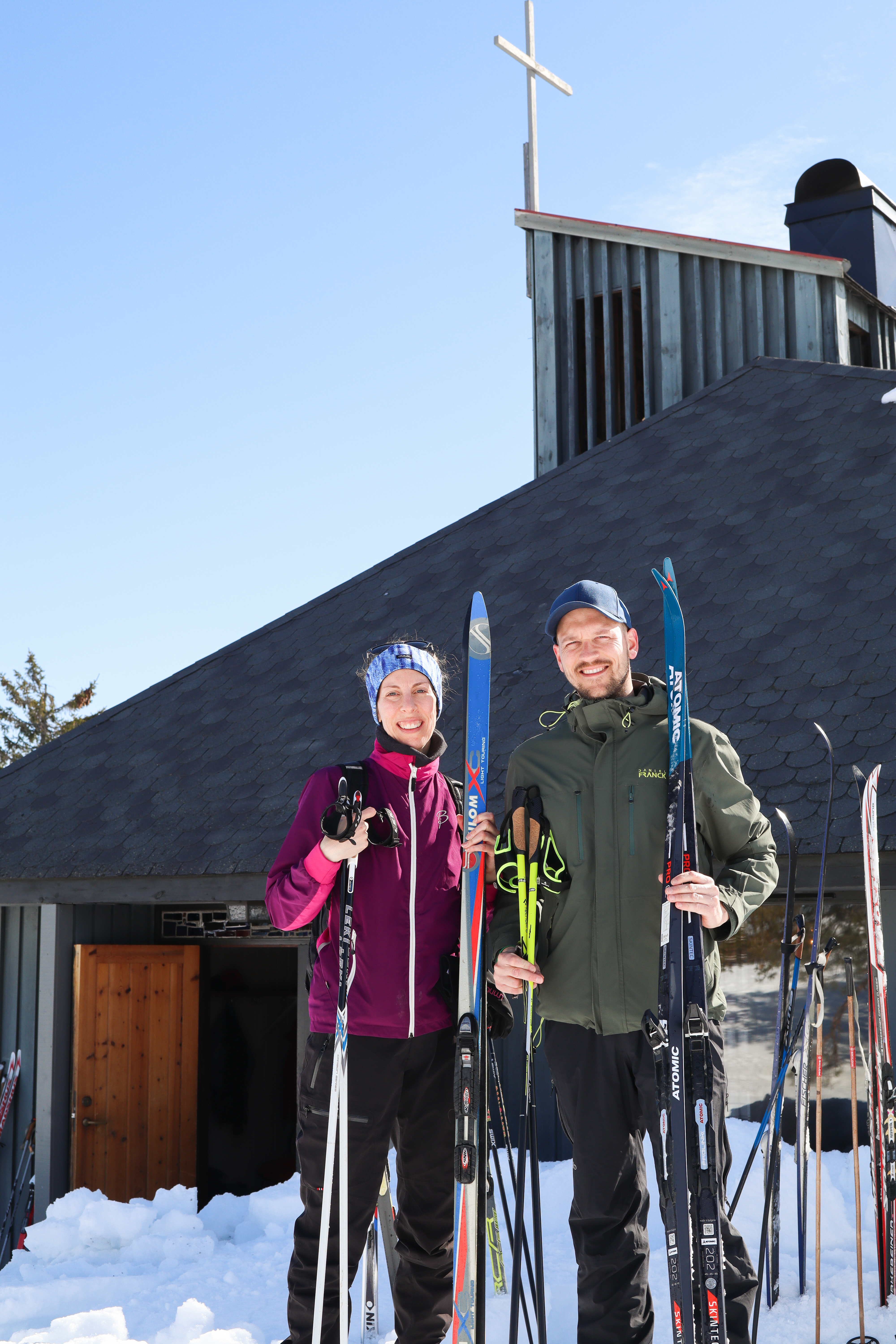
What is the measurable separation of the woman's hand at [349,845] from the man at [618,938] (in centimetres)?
33

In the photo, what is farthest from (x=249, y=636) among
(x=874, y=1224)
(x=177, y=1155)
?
(x=874, y=1224)

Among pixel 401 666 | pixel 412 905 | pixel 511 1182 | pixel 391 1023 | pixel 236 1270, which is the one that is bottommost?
pixel 236 1270

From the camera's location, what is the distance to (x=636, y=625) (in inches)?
265

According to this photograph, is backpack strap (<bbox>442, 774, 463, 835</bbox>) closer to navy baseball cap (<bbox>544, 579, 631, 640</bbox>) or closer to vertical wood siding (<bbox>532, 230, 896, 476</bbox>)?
navy baseball cap (<bbox>544, 579, 631, 640</bbox>)

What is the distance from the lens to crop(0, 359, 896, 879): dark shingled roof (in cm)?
568

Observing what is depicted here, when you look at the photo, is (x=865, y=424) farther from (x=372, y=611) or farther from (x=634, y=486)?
(x=372, y=611)

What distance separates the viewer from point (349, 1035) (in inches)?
108

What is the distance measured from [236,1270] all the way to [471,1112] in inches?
129

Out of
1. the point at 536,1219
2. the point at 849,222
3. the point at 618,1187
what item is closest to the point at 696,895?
the point at 618,1187

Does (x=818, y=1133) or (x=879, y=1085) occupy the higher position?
(x=879, y=1085)

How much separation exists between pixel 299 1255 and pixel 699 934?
51.0 inches

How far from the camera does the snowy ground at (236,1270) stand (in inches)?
159

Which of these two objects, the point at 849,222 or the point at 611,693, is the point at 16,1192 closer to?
the point at 611,693

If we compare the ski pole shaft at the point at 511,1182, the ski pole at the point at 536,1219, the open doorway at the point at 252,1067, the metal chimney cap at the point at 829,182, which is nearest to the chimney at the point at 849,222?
the metal chimney cap at the point at 829,182
